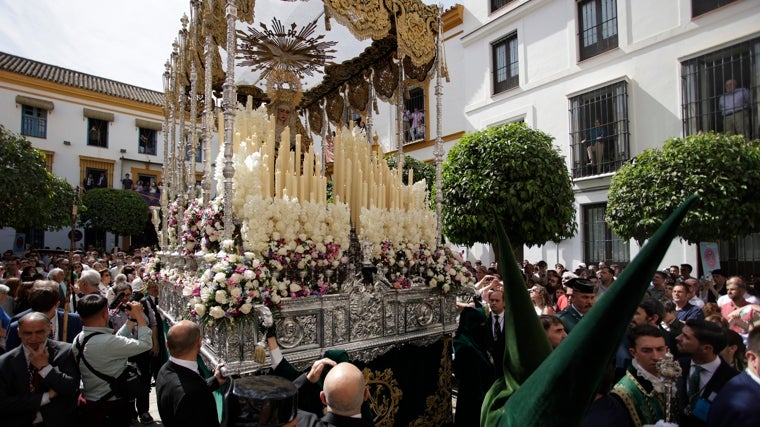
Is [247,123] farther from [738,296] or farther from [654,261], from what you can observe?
[738,296]

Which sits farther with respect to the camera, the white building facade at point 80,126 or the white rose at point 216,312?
the white building facade at point 80,126

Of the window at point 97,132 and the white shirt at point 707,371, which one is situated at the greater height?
the window at point 97,132

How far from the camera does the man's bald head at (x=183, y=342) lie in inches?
111

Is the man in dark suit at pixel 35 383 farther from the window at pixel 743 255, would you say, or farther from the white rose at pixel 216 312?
the window at pixel 743 255

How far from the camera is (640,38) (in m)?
13.2

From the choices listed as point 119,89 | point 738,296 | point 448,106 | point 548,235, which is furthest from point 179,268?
point 119,89

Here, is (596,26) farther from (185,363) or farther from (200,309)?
(185,363)

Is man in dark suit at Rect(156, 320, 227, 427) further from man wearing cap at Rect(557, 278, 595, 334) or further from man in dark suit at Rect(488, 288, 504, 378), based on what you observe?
man wearing cap at Rect(557, 278, 595, 334)

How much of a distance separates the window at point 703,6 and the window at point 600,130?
7.46 feet

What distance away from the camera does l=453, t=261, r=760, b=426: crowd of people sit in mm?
2463

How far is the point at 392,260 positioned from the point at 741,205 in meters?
8.22

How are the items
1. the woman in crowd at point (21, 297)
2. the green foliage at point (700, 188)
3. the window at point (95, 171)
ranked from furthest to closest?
the window at point (95, 171), the green foliage at point (700, 188), the woman in crowd at point (21, 297)

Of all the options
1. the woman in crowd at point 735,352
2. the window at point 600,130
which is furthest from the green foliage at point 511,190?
the woman in crowd at point 735,352

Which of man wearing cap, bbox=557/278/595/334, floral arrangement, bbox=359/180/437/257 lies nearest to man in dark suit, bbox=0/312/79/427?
floral arrangement, bbox=359/180/437/257
